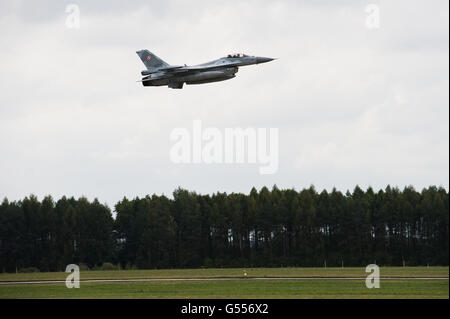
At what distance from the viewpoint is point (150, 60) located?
73375 mm

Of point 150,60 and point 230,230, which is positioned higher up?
point 150,60

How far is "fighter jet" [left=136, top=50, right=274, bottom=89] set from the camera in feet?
225

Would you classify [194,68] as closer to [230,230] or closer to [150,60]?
[150,60]

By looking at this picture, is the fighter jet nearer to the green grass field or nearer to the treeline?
the green grass field

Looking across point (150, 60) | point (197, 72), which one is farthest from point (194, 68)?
point (150, 60)

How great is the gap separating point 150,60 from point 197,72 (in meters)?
6.07

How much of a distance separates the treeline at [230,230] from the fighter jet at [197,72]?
141ft

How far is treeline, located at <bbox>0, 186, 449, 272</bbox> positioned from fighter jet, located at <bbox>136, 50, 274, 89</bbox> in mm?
43048

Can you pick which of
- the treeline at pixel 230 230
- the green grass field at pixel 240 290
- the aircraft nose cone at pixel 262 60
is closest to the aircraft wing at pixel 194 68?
the aircraft nose cone at pixel 262 60

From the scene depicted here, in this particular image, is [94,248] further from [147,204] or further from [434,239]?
[434,239]

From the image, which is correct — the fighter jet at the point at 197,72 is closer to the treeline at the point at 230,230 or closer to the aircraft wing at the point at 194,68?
the aircraft wing at the point at 194,68

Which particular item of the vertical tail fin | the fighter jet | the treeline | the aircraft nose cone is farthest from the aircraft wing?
the treeline
